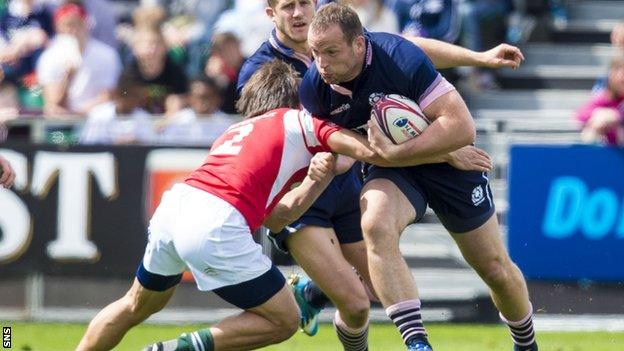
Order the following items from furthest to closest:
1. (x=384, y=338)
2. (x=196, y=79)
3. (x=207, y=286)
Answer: (x=196, y=79) < (x=384, y=338) < (x=207, y=286)

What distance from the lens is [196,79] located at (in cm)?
1391

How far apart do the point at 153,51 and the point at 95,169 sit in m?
2.45

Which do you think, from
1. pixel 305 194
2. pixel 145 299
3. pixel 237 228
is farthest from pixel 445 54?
pixel 145 299

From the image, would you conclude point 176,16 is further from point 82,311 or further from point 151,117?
point 82,311

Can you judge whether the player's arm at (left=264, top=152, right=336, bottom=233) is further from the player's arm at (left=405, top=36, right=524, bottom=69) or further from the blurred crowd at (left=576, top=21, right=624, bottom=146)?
the blurred crowd at (left=576, top=21, right=624, bottom=146)

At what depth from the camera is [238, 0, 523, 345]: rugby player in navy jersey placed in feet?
28.0

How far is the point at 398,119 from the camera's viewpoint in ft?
25.6

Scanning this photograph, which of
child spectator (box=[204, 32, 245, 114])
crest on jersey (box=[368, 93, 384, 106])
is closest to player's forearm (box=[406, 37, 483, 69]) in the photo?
crest on jersey (box=[368, 93, 384, 106])

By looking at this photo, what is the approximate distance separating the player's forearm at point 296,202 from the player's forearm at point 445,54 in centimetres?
127

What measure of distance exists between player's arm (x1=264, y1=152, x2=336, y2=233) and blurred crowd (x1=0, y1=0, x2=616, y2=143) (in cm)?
465

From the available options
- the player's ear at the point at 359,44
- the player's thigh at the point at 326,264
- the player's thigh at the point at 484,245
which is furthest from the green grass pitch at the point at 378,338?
the player's ear at the point at 359,44

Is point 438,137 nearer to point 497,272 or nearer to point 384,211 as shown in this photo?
point 384,211

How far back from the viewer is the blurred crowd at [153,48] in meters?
13.7

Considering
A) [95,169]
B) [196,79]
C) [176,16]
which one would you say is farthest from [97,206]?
[176,16]
